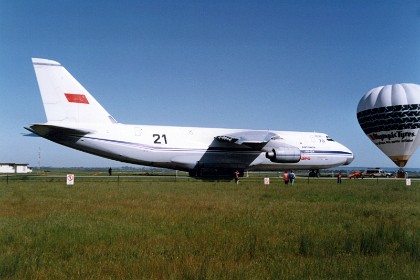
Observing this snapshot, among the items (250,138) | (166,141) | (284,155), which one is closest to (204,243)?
(166,141)

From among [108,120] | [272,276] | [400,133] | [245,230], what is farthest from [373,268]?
Result: [400,133]

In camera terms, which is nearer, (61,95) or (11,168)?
(61,95)

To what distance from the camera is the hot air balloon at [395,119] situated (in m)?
36.2

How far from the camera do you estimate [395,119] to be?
36531 mm

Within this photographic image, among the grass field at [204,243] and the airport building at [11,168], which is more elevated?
the airport building at [11,168]

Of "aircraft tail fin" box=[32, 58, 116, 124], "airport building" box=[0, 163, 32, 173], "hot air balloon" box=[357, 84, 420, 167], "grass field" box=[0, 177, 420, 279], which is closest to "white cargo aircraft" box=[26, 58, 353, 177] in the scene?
"aircraft tail fin" box=[32, 58, 116, 124]

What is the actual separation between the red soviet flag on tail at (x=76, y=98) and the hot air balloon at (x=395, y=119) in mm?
26630

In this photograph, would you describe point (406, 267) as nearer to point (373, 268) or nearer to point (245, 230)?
point (373, 268)

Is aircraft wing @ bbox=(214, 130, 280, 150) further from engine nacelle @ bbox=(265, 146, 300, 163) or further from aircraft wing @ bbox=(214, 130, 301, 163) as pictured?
engine nacelle @ bbox=(265, 146, 300, 163)

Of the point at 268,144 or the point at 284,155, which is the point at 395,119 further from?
the point at 268,144

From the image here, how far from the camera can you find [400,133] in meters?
36.7

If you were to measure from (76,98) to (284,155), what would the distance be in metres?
18.2

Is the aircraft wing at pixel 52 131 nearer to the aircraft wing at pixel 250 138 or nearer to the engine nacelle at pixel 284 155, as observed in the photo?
the aircraft wing at pixel 250 138

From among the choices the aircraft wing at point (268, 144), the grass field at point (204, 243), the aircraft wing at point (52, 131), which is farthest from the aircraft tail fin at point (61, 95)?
the grass field at point (204, 243)
